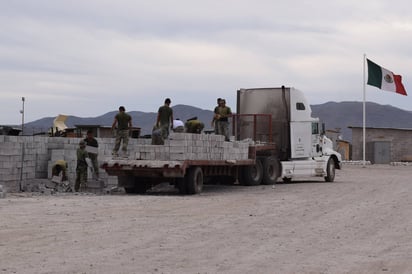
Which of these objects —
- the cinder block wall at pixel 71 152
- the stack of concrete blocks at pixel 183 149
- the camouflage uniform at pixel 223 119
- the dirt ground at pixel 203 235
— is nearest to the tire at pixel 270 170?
the camouflage uniform at pixel 223 119

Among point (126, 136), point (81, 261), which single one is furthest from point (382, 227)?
point (126, 136)

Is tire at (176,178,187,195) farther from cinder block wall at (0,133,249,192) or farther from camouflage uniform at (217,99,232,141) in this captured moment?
camouflage uniform at (217,99,232,141)

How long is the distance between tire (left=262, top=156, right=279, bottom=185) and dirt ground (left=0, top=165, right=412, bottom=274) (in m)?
7.04

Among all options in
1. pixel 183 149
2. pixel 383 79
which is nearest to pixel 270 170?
pixel 183 149

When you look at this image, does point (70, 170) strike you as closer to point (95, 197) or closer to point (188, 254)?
point (95, 197)

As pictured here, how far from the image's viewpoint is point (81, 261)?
9305 mm

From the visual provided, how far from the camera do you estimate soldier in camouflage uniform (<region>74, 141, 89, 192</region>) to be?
20938 mm

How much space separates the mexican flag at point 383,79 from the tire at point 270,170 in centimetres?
2294

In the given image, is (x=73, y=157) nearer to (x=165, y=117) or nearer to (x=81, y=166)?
(x=81, y=166)

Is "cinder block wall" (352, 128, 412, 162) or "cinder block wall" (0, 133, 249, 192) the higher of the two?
"cinder block wall" (352, 128, 412, 162)

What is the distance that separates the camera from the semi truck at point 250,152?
19953 millimetres

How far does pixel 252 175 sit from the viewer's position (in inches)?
998

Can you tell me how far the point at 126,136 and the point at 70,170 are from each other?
7.18 feet

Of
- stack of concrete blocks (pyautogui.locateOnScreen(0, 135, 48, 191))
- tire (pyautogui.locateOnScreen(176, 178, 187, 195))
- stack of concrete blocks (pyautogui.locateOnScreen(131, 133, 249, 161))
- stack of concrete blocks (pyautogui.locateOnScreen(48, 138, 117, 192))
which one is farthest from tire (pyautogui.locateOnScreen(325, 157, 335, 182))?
stack of concrete blocks (pyautogui.locateOnScreen(0, 135, 48, 191))
